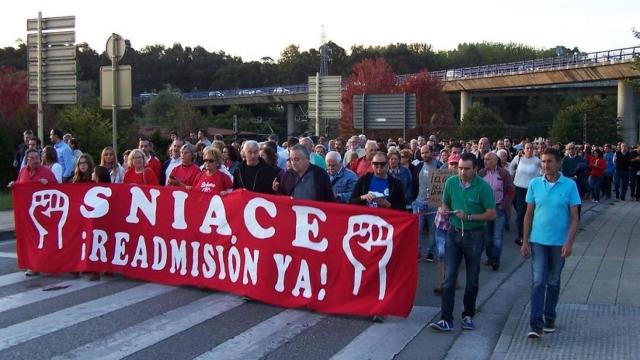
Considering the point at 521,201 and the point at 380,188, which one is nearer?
the point at 380,188

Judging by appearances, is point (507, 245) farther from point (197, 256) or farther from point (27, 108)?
point (27, 108)

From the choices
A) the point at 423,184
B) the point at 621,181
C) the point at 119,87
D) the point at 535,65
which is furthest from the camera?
the point at 535,65

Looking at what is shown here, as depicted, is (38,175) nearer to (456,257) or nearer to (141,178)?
(141,178)

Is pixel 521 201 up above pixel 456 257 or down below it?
above

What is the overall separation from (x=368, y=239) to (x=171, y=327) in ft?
6.93

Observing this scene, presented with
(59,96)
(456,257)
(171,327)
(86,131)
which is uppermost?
(59,96)

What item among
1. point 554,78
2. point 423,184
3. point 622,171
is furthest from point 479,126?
point 423,184

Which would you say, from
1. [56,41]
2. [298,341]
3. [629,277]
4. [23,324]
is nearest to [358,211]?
[298,341]

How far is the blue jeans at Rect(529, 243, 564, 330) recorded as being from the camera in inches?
269

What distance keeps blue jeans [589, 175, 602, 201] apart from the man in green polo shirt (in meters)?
17.4

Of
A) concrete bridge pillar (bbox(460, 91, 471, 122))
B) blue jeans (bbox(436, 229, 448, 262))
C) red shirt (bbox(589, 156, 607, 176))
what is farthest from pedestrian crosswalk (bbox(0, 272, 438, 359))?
concrete bridge pillar (bbox(460, 91, 471, 122))

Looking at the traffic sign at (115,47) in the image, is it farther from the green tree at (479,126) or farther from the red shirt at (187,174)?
the green tree at (479,126)

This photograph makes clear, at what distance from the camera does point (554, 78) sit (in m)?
65.5

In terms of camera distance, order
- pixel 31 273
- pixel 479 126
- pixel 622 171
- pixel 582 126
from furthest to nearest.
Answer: pixel 479 126 → pixel 582 126 → pixel 622 171 → pixel 31 273
